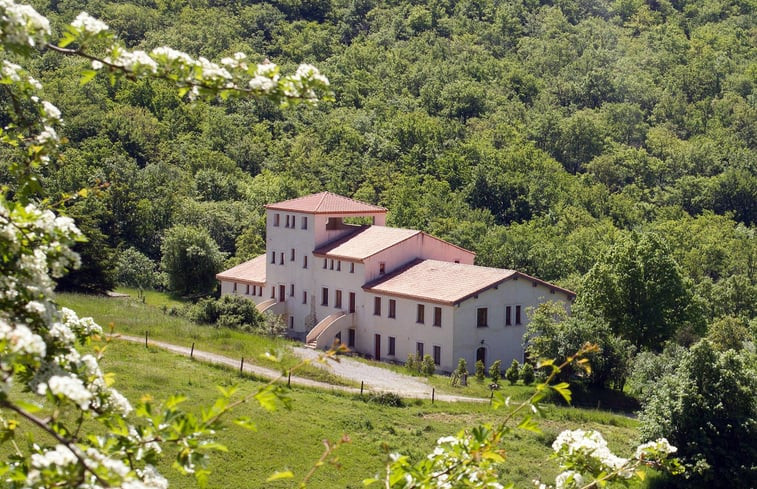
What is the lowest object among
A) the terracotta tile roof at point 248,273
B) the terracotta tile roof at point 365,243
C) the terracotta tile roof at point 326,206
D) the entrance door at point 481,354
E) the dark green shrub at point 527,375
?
the dark green shrub at point 527,375

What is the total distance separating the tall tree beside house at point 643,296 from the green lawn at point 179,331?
1273 cm

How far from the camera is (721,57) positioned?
14638 centimetres

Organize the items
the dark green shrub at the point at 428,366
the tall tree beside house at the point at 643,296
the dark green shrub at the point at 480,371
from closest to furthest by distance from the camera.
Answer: the dark green shrub at the point at 480,371 → the dark green shrub at the point at 428,366 → the tall tree beside house at the point at 643,296

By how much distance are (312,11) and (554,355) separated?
394 ft

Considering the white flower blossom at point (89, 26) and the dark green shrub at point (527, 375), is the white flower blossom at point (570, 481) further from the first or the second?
the dark green shrub at point (527, 375)

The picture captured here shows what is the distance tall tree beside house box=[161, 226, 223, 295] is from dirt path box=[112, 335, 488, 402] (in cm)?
1975

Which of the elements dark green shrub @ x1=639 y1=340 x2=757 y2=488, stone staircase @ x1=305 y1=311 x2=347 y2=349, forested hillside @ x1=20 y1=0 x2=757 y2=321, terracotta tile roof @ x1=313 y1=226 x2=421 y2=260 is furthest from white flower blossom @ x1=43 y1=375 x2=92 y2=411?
terracotta tile roof @ x1=313 y1=226 x2=421 y2=260

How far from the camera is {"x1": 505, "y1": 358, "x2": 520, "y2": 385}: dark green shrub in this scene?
47125 mm

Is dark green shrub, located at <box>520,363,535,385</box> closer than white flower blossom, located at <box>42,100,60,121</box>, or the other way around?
white flower blossom, located at <box>42,100,60,121</box>

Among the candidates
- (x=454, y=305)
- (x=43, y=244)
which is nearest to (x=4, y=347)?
(x=43, y=244)

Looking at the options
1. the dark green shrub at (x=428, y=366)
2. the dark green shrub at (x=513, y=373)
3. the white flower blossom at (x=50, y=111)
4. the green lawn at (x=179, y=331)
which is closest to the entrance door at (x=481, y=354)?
the dark green shrub at (x=428, y=366)

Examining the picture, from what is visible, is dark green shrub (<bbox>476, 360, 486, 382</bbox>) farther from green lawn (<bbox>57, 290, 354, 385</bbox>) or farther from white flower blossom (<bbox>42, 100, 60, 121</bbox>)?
white flower blossom (<bbox>42, 100, 60, 121</bbox>)

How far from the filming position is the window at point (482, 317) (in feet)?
169

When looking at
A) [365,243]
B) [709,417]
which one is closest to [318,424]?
[709,417]
